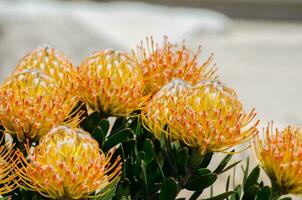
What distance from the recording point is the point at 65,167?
611 millimetres

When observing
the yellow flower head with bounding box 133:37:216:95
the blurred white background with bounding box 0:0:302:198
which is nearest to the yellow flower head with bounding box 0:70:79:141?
the yellow flower head with bounding box 133:37:216:95

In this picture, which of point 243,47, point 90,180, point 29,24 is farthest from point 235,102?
point 243,47

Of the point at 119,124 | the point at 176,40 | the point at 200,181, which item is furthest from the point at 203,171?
the point at 176,40

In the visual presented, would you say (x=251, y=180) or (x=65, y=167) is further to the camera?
(x=251, y=180)

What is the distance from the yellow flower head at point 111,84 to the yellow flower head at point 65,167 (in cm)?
9

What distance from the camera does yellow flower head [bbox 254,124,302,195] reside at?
A: 695mm

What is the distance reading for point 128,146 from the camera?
75cm

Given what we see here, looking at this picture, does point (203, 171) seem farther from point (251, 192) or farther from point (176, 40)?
point (176, 40)

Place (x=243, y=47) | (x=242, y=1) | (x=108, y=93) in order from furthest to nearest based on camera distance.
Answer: (x=242, y=1), (x=243, y=47), (x=108, y=93)

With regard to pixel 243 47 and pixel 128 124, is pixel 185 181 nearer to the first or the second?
pixel 128 124

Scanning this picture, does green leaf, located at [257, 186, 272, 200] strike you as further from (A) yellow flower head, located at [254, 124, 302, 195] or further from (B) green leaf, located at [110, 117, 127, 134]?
(B) green leaf, located at [110, 117, 127, 134]

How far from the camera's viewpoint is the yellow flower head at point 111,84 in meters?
0.73

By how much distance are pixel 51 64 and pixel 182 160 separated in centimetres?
18

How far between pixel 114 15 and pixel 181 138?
2940 mm
